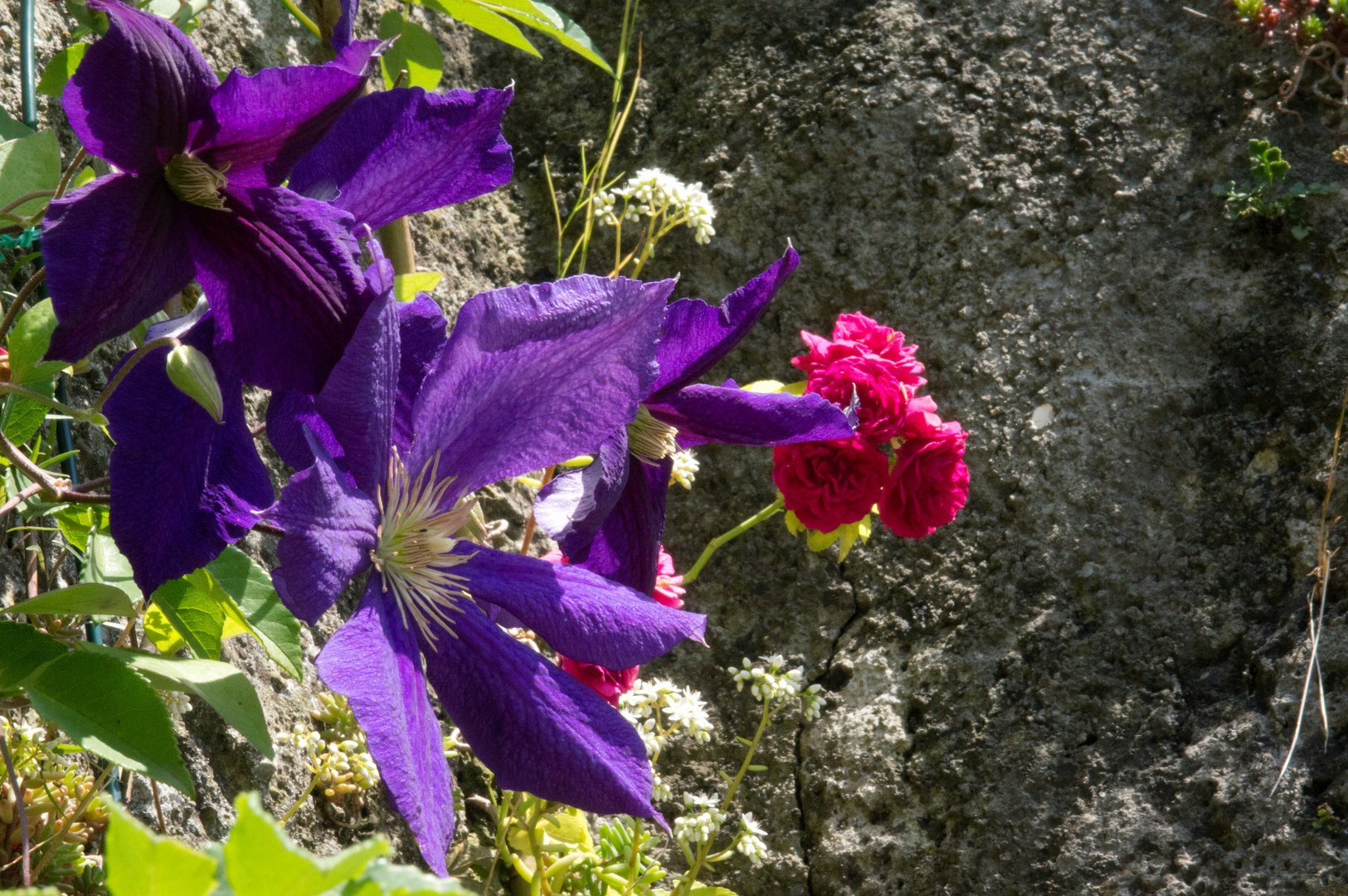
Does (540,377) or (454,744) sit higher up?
(540,377)

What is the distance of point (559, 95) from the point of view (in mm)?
1886

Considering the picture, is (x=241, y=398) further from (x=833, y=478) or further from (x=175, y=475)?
(x=833, y=478)

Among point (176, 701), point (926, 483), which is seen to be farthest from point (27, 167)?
point (926, 483)

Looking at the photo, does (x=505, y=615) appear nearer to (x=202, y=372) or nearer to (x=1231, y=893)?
(x=202, y=372)

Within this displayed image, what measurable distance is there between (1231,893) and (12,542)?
61.6 inches

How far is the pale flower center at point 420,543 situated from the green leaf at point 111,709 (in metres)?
0.14

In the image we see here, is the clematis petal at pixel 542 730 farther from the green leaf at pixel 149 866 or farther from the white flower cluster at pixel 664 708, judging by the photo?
the white flower cluster at pixel 664 708

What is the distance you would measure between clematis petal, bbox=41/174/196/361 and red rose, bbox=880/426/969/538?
0.79 metres

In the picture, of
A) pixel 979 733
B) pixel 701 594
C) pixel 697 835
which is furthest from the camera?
pixel 701 594

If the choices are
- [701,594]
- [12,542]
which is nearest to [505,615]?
[12,542]

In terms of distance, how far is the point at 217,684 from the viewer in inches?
20.3

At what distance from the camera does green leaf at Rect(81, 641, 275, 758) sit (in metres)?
0.50

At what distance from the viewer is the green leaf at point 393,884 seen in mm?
206

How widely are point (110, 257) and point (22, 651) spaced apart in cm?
26
